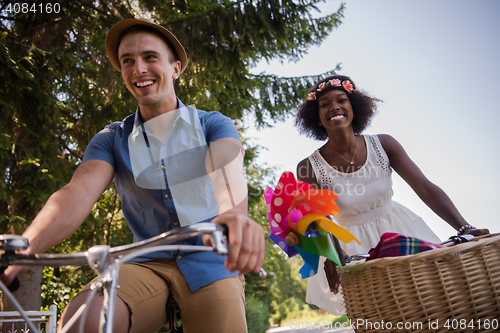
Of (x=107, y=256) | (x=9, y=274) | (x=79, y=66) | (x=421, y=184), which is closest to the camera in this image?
(x=107, y=256)

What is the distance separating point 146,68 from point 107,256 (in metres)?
1.24

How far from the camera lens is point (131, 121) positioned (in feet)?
6.07

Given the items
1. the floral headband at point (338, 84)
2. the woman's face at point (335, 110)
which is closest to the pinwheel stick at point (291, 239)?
the woman's face at point (335, 110)

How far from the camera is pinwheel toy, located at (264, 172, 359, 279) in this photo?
1.13 metres

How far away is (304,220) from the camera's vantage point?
1.15 metres

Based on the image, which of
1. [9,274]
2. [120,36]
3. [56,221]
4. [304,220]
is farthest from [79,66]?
[304,220]

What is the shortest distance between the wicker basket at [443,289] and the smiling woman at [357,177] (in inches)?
46.2

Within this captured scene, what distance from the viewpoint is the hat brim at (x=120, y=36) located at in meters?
1.80

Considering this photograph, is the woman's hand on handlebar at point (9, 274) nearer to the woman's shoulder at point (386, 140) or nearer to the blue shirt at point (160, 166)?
the blue shirt at point (160, 166)

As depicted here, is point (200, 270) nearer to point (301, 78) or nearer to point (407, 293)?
point (407, 293)

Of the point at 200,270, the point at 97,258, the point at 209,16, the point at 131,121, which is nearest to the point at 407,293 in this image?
the point at 200,270

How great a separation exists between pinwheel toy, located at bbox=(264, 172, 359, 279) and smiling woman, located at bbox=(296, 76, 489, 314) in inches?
50.0

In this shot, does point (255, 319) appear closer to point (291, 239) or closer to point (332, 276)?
point (332, 276)

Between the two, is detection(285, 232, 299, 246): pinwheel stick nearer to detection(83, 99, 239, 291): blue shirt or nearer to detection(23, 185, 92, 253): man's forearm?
detection(83, 99, 239, 291): blue shirt
